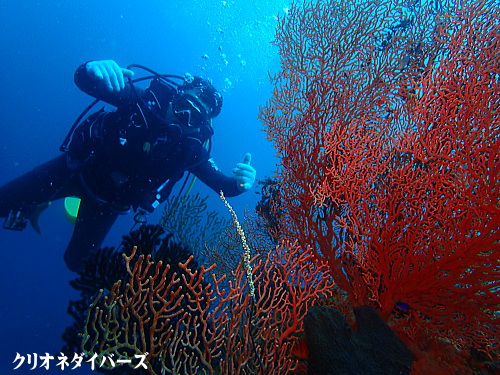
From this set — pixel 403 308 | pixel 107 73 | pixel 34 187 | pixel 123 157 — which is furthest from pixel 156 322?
pixel 34 187

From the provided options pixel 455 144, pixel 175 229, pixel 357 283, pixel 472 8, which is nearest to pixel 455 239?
pixel 455 144

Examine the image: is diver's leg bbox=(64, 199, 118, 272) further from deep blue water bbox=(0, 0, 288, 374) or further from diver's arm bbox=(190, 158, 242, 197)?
deep blue water bbox=(0, 0, 288, 374)

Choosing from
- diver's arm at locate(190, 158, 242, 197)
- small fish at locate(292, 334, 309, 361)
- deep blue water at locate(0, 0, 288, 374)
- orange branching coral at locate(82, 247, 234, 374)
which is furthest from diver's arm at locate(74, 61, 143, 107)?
deep blue water at locate(0, 0, 288, 374)

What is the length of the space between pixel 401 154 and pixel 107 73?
202 inches

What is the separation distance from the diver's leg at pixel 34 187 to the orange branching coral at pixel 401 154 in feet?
16.5

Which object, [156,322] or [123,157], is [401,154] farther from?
[123,157]

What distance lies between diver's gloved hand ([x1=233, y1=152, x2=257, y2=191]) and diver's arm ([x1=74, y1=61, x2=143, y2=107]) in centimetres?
291

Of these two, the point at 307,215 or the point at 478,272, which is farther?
the point at 307,215

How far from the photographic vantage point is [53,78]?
55750 millimetres

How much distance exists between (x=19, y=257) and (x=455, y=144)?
53.1 metres

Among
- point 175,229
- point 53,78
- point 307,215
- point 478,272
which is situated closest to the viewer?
point 478,272

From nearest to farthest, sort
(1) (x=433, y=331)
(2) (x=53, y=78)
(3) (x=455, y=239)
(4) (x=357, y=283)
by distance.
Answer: (3) (x=455, y=239)
(1) (x=433, y=331)
(4) (x=357, y=283)
(2) (x=53, y=78)

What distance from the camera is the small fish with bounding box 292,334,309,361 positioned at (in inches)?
104

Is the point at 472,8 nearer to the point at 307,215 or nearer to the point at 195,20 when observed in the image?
the point at 307,215
